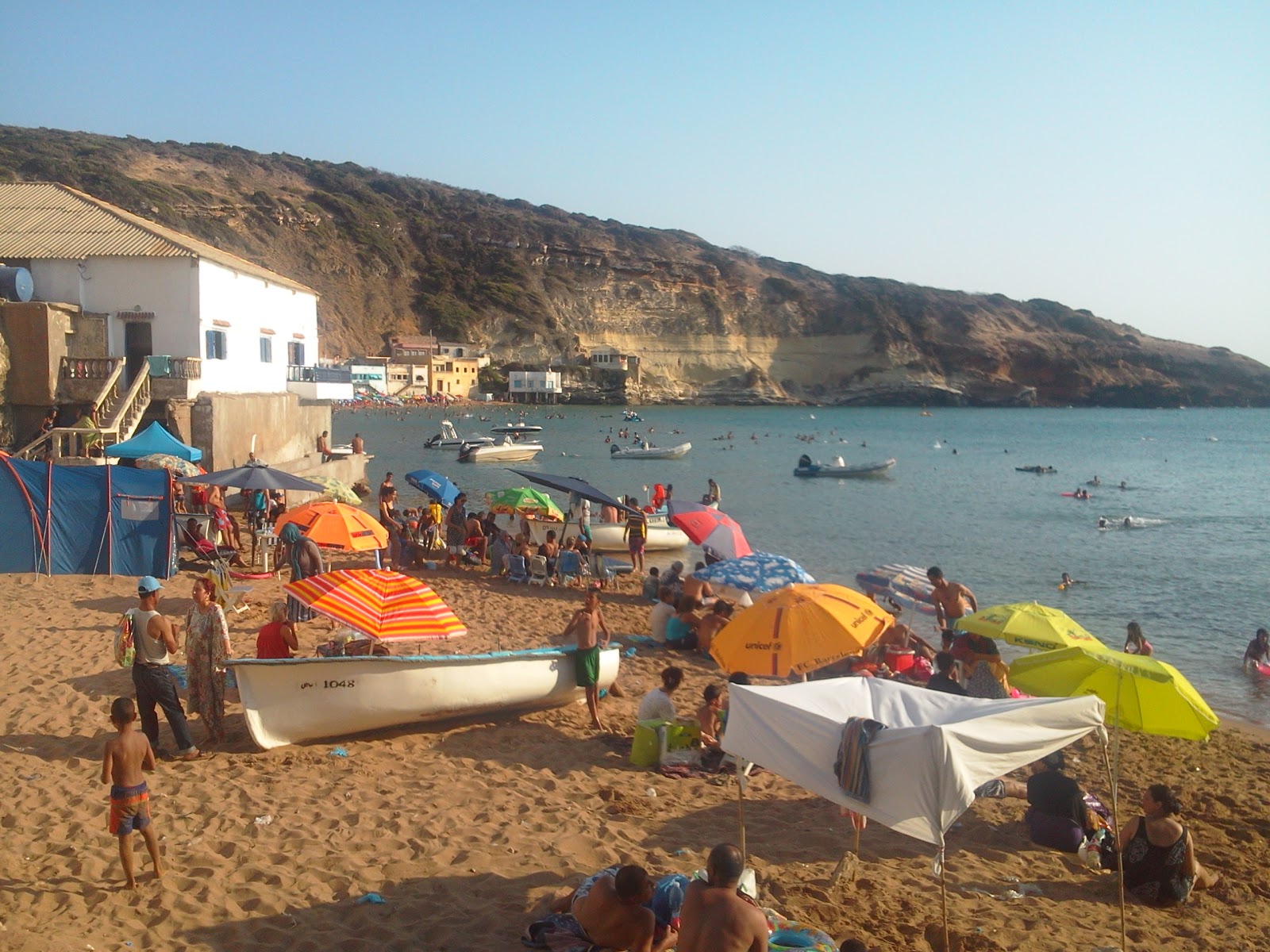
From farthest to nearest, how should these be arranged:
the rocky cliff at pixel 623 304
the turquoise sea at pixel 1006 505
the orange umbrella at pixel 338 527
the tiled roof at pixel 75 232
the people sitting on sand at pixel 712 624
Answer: the rocky cliff at pixel 623 304
the tiled roof at pixel 75 232
the turquoise sea at pixel 1006 505
the orange umbrella at pixel 338 527
the people sitting on sand at pixel 712 624

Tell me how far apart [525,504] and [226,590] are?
6.36 meters

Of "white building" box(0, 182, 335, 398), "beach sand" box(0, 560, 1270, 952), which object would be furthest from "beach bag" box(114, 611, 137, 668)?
"white building" box(0, 182, 335, 398)

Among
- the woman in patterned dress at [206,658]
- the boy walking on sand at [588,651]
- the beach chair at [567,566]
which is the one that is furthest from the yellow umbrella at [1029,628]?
the beach chair at [567,566]

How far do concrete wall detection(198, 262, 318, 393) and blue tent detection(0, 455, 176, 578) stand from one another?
10.1 m

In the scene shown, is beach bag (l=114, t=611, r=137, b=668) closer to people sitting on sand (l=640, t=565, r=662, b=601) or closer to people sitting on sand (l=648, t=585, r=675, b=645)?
people sitting on sand (l=648, t=585, r=675, b=645)

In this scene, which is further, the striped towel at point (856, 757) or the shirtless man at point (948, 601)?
the shirtless man at point (948, 601)

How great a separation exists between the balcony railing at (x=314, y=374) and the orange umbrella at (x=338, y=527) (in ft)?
57.9

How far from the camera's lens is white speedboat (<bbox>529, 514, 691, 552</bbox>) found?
21.5 meters

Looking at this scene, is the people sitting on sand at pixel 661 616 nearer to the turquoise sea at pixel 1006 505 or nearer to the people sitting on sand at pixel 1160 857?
the people sitting on sand at pixel 1160 857

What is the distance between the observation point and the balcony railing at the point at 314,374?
30594 millimetres

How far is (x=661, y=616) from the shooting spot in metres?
13.6

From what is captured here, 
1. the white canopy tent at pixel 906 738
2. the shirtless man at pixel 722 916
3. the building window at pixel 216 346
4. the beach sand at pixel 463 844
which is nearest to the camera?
the shirtless man at pixel 722 916

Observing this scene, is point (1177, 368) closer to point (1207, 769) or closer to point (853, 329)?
point (853, 329)

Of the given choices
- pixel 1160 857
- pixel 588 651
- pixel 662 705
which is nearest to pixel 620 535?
pixel 588 651
